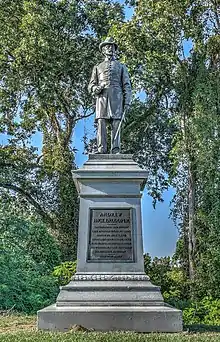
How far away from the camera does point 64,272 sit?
14.0 meters

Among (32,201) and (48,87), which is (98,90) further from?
(32,201)

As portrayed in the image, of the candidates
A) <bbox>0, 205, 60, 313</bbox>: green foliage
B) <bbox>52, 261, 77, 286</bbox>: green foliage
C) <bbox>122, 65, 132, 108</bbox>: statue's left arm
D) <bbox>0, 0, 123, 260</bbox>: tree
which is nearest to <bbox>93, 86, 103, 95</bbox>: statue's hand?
<bbox>122, 65, 132, 108</bbox>: statue's left arm

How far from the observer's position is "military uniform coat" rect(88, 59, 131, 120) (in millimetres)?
8961

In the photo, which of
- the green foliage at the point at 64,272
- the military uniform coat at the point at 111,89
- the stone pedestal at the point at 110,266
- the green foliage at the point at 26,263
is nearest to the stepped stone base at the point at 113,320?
the stone pedestal at the point at 110,266

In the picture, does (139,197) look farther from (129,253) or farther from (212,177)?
(212,177)

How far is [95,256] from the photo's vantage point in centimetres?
801

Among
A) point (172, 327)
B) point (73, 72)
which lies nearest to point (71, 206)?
point (73, 72)

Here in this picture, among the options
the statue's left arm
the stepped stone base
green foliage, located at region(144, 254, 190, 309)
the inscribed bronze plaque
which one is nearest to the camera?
the stepped stone base

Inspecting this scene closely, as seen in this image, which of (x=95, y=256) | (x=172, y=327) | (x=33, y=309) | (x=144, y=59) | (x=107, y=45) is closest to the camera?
(x=172, y=327)

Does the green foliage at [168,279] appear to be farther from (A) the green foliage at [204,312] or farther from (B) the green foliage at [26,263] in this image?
(B) the green foliage at [26,263]

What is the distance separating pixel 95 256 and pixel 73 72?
11763mm

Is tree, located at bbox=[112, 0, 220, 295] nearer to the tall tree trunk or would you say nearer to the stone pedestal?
the tall tree trunk

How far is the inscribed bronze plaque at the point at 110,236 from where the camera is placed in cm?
800

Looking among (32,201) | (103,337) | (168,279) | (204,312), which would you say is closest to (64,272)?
(168,279)
